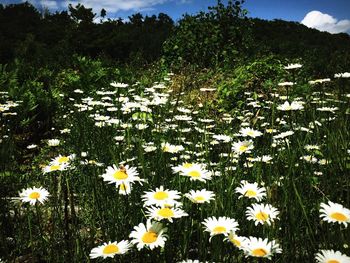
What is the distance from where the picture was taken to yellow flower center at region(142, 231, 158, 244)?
1205mm

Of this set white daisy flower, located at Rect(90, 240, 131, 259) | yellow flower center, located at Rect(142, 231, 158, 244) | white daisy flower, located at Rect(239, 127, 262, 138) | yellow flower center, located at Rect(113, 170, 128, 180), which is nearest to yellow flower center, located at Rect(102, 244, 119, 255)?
white daisy flower, located at Rect(90, 240, 131, 259)

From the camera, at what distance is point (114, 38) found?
771 inches

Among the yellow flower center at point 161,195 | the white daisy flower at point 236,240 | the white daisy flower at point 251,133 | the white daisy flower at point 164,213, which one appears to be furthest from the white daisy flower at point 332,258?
the white daisy flower at point 251,133

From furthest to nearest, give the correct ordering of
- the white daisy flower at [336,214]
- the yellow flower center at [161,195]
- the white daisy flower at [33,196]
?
the white daisy flower at [33,196] → the yellow flower center at [161,195] → the white daisy flower at [336,214]

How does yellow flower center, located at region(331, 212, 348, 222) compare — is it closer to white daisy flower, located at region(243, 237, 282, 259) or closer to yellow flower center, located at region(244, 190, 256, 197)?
white daisy flower, located at region(243, 237, 282, 259)

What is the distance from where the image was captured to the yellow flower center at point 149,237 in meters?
1.21

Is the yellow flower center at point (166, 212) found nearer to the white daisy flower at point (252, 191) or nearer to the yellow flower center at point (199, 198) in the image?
the yellow flower center at point (199, 198)

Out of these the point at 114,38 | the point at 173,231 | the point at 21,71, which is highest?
the point at 114,38

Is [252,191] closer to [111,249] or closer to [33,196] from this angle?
[111,249]

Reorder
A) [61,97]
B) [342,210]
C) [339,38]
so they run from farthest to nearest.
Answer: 1. [339,38]
2. [61,97]
3. [342,210]

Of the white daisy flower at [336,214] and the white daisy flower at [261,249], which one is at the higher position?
the white daisy flower at [336,214]

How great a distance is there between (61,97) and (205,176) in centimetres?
419

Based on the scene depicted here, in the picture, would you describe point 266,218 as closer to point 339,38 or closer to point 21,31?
point 21,31

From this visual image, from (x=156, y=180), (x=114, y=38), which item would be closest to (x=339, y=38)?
(x=114, y=38)
